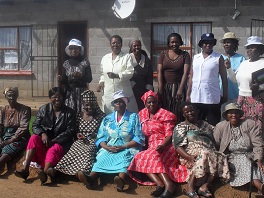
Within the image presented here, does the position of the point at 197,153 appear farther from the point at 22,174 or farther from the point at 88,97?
the point at 22,174

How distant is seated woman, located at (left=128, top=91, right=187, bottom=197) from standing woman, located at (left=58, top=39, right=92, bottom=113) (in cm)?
128

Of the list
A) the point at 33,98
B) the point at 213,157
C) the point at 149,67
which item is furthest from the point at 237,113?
the point at 33,98

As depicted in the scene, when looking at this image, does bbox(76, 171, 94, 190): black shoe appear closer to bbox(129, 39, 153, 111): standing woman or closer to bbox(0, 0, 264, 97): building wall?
bbox(129, 39, 153, 111): standing woman

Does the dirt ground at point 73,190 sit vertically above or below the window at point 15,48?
below

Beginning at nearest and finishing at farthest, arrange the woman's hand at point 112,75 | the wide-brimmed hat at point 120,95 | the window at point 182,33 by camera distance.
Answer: the wide-brimmed hat at point 120,95, the woman's hand at point 112,75, the window at point 182,33

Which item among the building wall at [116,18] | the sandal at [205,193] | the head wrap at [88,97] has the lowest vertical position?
the sandal at [205,193]

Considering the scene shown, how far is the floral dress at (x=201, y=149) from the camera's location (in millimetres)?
5984

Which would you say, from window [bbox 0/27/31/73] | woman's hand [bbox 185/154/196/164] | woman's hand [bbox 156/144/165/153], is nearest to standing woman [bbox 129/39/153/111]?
woman's hand [bbox 156/144/165/153]

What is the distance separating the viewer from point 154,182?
6.23 m

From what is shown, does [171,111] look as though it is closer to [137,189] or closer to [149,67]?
[149,67]

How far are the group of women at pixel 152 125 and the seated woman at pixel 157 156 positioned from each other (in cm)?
1

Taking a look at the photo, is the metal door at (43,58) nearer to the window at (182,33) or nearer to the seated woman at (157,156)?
the window at (182,33)

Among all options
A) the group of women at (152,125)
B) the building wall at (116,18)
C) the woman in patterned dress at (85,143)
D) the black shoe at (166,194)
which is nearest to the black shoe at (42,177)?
the group of women at (152,125)

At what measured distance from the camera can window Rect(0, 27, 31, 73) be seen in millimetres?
14102
